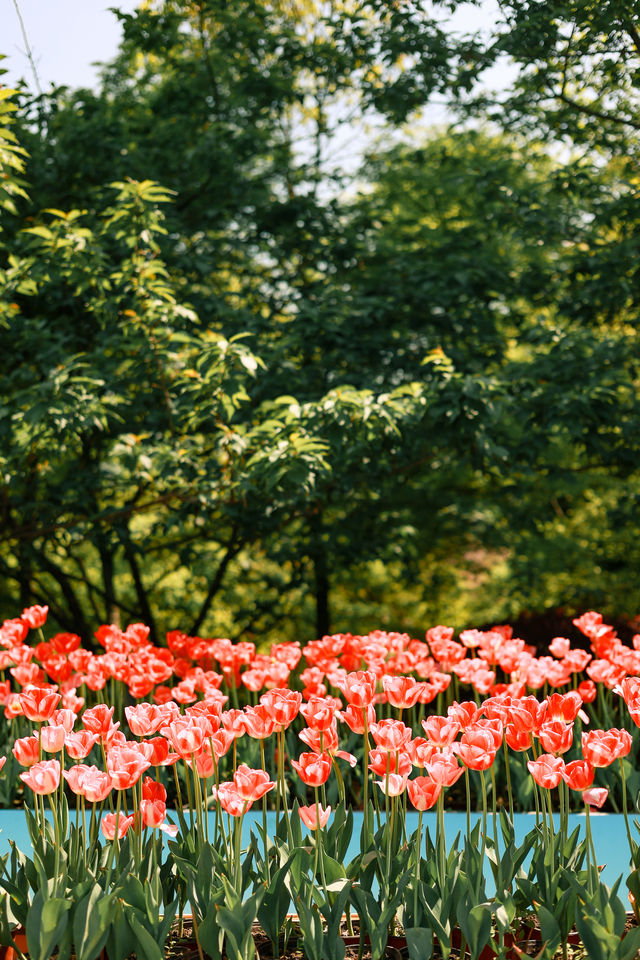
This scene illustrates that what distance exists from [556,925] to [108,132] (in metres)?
6.17

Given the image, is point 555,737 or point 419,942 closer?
point 419,942

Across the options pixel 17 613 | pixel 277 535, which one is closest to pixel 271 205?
pixel 277 535

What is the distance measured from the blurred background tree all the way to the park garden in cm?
4

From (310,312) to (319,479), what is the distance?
49.0 inches

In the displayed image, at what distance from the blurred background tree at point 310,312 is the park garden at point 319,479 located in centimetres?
4

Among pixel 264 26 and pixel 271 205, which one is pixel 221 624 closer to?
pixel 271 205

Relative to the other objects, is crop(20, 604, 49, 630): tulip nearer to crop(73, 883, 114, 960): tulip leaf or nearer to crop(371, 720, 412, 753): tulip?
crop(73, 883, 114, 960): tulip leaf

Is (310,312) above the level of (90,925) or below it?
above

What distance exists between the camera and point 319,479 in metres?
5.39

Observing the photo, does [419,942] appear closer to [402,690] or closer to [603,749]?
[603,749]

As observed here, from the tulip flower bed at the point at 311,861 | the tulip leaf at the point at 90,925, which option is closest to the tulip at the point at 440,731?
the tulip flower bed at the point at 311,861

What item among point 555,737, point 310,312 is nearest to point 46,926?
point 555,737

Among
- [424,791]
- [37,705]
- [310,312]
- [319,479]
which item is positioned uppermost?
[310,312]

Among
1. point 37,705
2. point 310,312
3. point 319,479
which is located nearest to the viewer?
point 37,705
